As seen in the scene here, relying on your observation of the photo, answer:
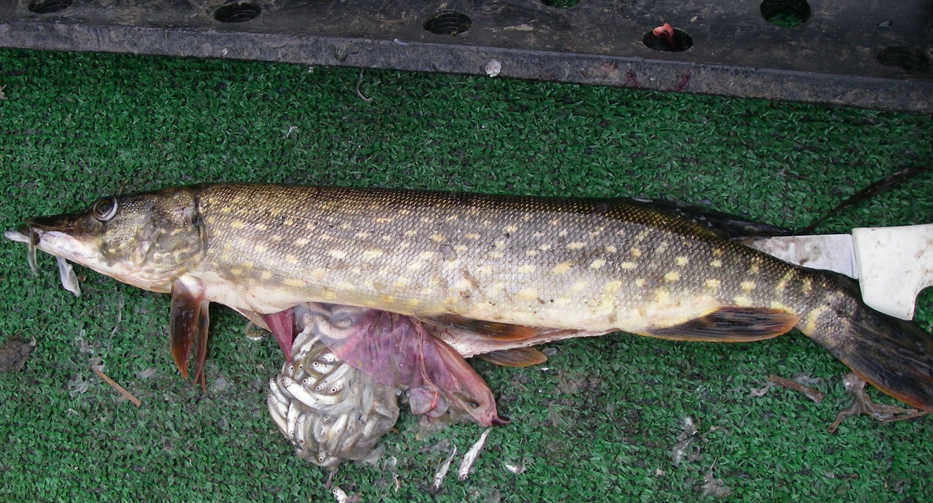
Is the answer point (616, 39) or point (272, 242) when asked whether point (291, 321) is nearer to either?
point (272, 242)

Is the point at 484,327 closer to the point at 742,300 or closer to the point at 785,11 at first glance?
the point at 742,300

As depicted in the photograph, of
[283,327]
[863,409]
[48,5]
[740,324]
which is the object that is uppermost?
[48,5]

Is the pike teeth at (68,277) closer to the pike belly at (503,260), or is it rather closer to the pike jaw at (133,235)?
the pike jaw at (133,235)

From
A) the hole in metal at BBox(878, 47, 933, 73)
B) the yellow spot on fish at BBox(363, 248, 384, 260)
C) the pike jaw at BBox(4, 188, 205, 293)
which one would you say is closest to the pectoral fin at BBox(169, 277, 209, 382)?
the pike jaw at BBox(4, 188, 205, 293)

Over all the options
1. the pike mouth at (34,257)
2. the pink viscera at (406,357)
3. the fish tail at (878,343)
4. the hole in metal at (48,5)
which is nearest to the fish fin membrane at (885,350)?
the fish tail at (878,343)

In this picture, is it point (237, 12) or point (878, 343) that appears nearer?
point (878, 343)

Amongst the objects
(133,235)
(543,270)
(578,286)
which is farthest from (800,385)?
(133,235)
